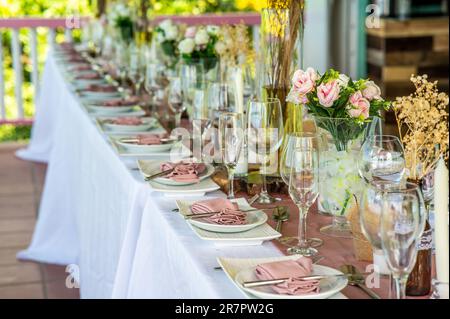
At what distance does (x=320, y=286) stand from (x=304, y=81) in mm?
587

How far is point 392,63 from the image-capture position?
6492 mm

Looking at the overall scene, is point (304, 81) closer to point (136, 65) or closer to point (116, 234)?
point (116, 234)

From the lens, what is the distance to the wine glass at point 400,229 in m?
1.29

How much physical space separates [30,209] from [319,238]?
11.5 ft

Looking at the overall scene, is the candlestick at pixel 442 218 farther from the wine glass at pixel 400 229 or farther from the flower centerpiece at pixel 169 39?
the flower centerpiece at pixel 169 39

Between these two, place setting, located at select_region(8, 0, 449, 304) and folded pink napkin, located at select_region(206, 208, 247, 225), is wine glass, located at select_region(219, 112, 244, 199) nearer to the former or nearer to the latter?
place setting, located at select_region(8, 0, 449, 304)

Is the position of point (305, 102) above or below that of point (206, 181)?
above

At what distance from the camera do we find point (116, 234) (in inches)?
101

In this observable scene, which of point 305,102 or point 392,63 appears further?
point 392,63

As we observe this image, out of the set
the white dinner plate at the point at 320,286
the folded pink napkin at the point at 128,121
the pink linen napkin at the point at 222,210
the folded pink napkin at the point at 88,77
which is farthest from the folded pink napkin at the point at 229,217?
the folded pink napkin at the point at 88,77

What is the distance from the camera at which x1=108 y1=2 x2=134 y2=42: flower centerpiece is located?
515cm

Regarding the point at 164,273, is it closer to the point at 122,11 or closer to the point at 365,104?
the point at 365,104

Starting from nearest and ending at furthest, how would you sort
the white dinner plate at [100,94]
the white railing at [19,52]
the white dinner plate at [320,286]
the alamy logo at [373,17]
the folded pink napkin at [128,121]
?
1. the white dinner plate at [320,286]
2. the folded pink napkin at [128,121]
3. the white dinner plate at [100,94]
4. the alamy logo at [373,17]
5. the white railing at [19,52]
